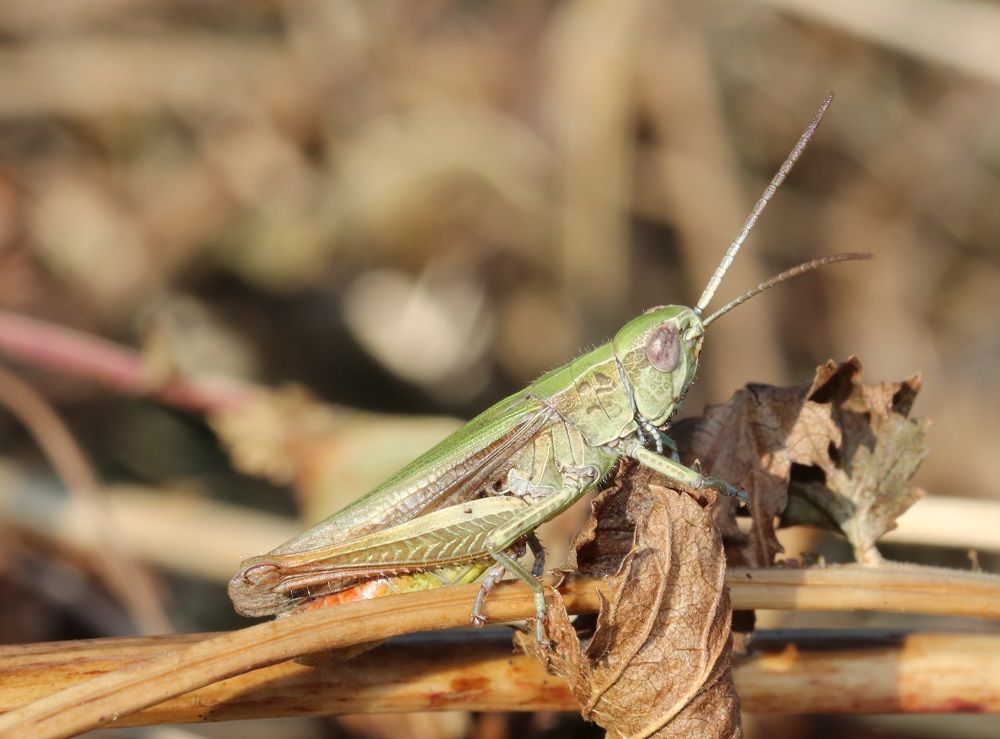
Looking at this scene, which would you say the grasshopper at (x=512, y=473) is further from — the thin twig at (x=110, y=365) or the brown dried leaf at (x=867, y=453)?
the thin twig at (x=110, y=365)

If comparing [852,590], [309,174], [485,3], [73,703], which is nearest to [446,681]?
[73,703]

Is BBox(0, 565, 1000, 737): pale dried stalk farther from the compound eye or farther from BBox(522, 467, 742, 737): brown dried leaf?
the compound eye

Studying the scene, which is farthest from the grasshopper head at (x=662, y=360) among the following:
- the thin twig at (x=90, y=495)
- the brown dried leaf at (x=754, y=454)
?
the thin twig at (x=90, y=495)

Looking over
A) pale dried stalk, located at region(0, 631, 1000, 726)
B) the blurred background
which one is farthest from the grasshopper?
the blurred background

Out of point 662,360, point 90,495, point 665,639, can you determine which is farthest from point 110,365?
point 665,639

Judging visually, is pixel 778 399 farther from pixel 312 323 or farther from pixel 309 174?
pixel 309 174

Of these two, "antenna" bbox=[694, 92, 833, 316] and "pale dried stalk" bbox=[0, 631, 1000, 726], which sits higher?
"antenna" bbox=[694, 92, 833, 316]

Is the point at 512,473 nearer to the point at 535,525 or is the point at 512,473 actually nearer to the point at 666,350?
the point at 535,525
